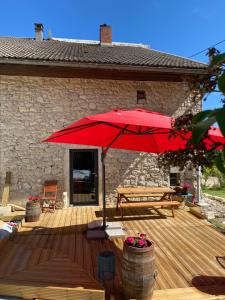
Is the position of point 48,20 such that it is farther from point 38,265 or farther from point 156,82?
point 38,265

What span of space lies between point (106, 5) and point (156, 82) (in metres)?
6.67

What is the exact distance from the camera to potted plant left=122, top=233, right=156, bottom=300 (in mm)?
3230

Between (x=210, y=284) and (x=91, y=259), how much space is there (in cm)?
190

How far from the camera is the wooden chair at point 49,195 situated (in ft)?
27.1

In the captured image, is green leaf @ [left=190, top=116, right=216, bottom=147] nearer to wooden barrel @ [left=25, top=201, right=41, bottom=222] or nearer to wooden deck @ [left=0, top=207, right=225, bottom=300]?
wooden deck @ [left=0, top=207, right=225, bottom=300]

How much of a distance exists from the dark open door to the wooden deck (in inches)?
81.3

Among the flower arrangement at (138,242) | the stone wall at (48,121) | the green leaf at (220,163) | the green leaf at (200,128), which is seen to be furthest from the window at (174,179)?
the green leaf at (200,128)

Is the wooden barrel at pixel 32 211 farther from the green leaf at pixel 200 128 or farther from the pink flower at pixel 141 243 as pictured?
the green leaf at pixel 200 128

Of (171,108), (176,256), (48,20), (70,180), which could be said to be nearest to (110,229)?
(176,256)

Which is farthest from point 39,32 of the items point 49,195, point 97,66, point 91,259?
point 91,259

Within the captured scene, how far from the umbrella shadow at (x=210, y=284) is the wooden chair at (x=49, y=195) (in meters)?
5.42

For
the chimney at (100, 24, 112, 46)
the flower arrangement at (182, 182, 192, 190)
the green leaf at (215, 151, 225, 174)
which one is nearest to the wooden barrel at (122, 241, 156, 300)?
the green leaf at (215, 151, 225, 174)

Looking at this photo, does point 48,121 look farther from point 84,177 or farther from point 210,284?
point 210,284

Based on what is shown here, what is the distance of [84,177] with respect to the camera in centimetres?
909
